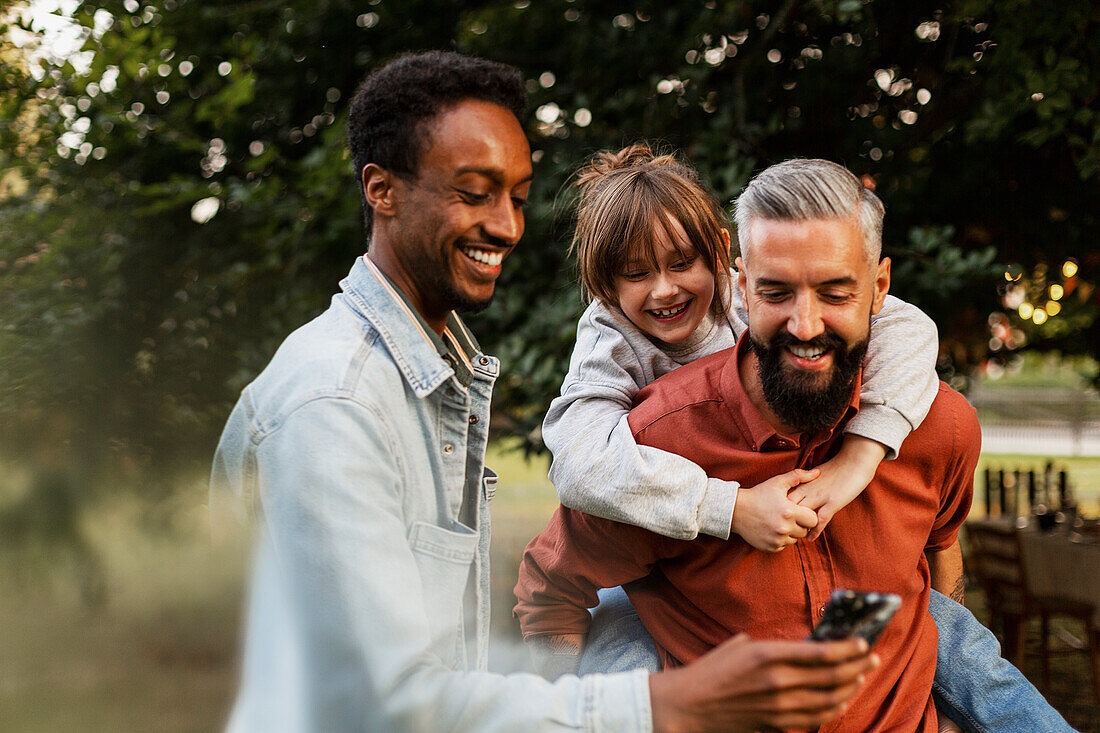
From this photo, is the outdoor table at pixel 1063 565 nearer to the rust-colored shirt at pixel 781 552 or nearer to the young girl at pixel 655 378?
the young girl at pixel 655 378

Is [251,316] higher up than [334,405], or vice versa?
[334,405]

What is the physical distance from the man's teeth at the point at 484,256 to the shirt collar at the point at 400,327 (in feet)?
0.43

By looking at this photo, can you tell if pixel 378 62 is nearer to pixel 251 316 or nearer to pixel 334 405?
pixel 251 316

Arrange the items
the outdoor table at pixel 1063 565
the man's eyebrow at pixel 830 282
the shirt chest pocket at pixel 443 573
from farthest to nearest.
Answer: the outdoor table at pixel 1063 565
the man's eyebrow at pixel 830 282
the shirt chest pocket at pixel 443 573

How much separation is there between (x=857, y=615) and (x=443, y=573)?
24.8 inches

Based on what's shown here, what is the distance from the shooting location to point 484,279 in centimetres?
155

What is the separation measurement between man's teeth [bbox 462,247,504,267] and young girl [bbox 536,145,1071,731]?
19.3 inches

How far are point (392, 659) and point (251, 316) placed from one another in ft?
15.2

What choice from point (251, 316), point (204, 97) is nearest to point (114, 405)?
point (251, 316)

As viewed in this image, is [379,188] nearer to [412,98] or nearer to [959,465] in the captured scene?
[412,98]

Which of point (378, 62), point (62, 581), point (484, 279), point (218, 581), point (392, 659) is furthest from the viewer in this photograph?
point (218, 581)

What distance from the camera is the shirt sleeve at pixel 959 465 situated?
6.39ft

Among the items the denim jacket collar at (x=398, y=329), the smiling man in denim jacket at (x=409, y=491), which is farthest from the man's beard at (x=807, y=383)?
the denim jacket collar at (x=398, y=329)

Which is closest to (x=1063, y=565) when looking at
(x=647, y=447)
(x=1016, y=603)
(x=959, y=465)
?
(x=1016, y=603)
